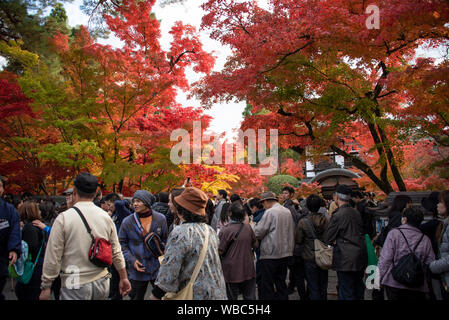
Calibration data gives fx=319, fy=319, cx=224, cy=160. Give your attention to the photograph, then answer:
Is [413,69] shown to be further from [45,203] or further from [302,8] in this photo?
[45,203]

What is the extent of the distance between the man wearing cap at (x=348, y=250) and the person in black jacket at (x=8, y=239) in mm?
3976

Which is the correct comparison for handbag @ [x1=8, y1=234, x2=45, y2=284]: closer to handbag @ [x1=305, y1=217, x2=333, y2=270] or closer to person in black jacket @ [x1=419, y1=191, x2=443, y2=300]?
handbag @ [x1=305, y1=217, x2=333, y2=270]

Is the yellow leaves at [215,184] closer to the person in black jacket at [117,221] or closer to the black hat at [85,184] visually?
the person in black jacket at [117,221]

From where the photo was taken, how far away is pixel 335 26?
6262mm

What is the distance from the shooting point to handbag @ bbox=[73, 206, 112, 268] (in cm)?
287

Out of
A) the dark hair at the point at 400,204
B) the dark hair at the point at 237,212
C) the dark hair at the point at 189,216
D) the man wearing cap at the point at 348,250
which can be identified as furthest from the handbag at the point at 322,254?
the dark hair at the point at 189,216

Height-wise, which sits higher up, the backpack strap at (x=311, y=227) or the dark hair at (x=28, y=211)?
the dark hair at (x=28, y=211)

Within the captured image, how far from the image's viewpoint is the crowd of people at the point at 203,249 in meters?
2.71

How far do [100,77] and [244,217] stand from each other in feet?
32.0

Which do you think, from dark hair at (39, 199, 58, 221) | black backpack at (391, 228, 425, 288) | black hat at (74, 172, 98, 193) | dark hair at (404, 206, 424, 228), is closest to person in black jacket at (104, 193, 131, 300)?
dark hair at (39, 199, 58, 221)

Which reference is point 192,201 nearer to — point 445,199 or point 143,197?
point 143,197

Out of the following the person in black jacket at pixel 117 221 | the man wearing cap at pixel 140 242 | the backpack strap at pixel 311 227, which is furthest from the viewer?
the person in black jacket at pixel 117 221

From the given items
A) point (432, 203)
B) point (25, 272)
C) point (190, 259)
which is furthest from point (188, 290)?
point (432, 203)

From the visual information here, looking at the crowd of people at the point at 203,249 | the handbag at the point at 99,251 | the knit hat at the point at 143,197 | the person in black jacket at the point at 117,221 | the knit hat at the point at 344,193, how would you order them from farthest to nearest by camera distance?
the person in black jacket at the point at 117,221 < the knit hat at the point at 344,193 < the knit hat at the point at 143,197 < the handbag at the point at 99,251 < the crowd of people at the point at 203,249
